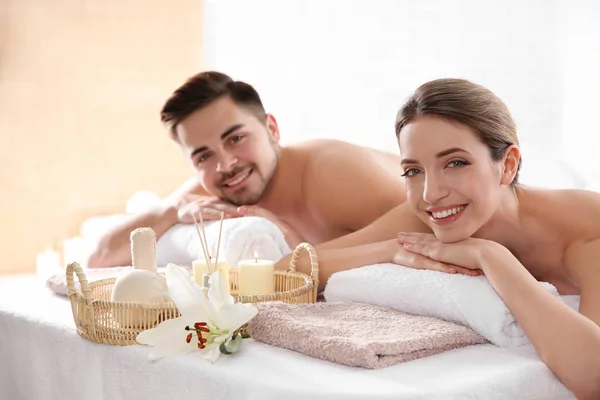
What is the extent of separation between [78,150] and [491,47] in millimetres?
1997

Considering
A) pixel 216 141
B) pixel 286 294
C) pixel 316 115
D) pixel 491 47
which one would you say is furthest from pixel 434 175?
pixel 316 115

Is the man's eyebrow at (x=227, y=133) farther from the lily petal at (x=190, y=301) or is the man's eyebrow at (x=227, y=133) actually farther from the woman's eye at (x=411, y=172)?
the lily petal at (x=190, y=301)

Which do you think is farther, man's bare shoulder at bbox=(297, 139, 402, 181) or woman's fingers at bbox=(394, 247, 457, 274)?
man's bare shoulder at bbox=(297, 139, 402, 181)

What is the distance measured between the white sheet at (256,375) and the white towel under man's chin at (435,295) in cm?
4

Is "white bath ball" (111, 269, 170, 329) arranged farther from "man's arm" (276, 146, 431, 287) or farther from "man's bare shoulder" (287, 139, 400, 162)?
"man's bare shoulder" (287, 139, 400, 162)

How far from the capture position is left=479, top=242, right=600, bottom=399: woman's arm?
1.20 metres

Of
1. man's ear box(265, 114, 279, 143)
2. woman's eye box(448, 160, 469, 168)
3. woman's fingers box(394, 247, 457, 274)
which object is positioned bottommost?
woman's fingers box(394, 247, 457, 274)

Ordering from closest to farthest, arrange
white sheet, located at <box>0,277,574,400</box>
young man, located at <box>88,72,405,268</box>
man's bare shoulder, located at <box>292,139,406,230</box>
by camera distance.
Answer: white sheet, located at <box>0,277,574,400</box>
man's bare shoulder, located at <box>292,139,406,230</box>
young man, located at <box>88,72,405,268</box>

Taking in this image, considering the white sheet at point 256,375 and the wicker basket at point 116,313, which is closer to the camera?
the white sheet at point 256,375

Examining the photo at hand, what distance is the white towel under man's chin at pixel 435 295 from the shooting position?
134cm

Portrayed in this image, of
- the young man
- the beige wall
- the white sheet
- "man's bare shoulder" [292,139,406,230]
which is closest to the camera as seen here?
the white sheet

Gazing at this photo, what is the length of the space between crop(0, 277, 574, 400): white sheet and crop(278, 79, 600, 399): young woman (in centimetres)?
17

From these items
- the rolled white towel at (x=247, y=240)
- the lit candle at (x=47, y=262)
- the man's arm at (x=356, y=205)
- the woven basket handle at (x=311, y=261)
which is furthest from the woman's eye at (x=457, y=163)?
the lit candle at (x=47, y=262)

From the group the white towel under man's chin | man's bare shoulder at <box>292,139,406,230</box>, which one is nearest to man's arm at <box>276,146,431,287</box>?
man's bare shoulder at <box>292,139,406,230</box>
